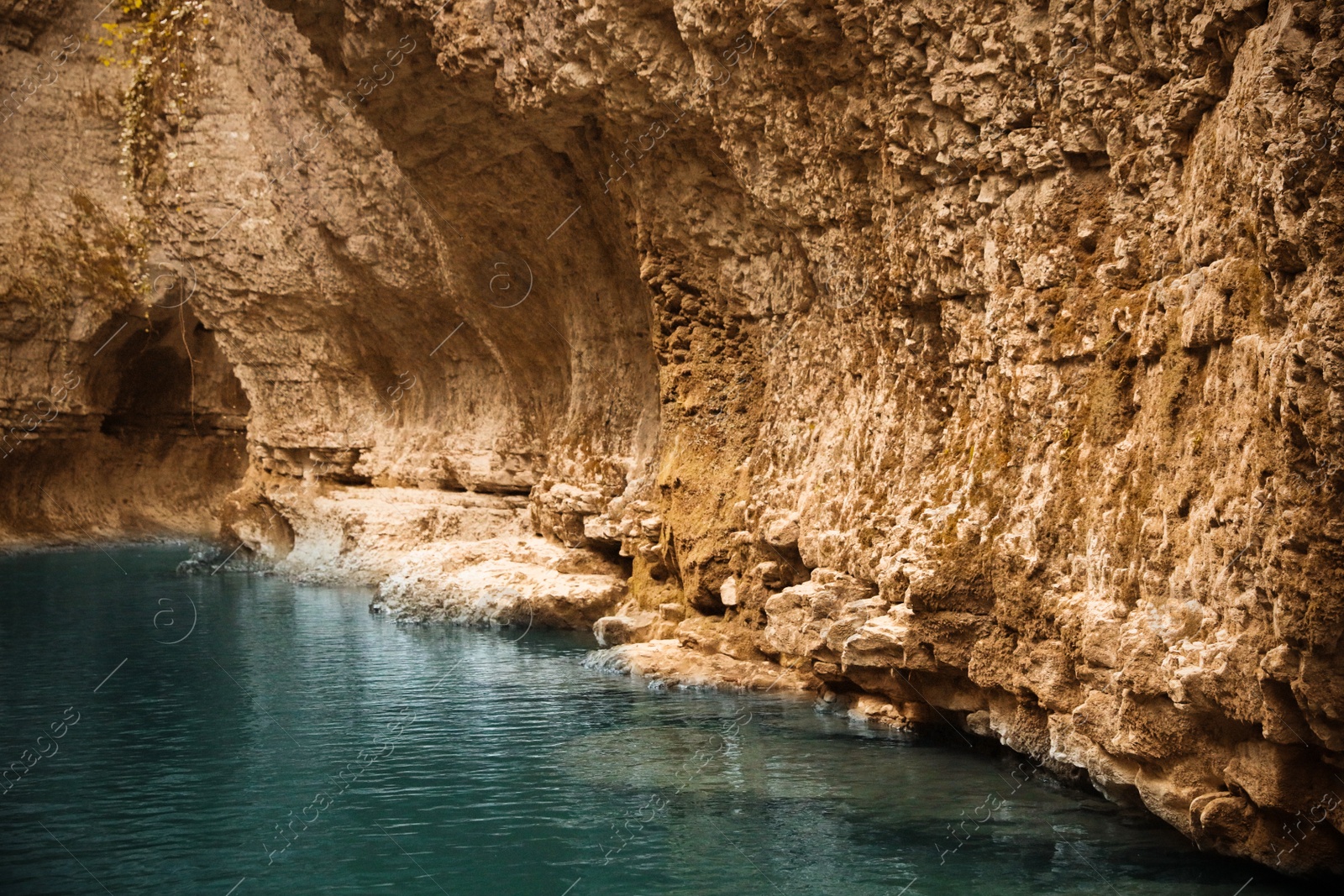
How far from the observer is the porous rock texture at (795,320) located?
8070 mm

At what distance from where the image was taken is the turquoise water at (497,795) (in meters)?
8.80

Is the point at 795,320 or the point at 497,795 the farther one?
the point at 795,320

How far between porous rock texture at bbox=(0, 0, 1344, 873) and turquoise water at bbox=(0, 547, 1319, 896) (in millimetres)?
705

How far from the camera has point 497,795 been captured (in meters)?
10.8

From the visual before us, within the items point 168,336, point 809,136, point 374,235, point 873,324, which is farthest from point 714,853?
point 168,336

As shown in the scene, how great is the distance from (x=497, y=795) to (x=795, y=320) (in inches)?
313

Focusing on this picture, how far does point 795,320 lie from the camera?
54.7 feet

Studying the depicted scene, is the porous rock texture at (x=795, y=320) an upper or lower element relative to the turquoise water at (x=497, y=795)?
upper

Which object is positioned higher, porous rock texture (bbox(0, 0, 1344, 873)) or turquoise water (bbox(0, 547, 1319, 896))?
porous rock texture (bbox(0, 0, 1344, 873))

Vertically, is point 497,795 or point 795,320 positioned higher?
point 795,320

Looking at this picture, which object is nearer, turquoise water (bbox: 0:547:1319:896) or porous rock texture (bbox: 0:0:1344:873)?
porous rock texture (bbox: 0:0:1344:873)

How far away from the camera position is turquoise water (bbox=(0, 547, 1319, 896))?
8805mm

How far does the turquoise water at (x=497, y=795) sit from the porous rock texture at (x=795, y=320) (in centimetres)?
70

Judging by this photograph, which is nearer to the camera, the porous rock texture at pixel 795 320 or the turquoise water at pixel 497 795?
the porous rock texture at pixel 795 320
